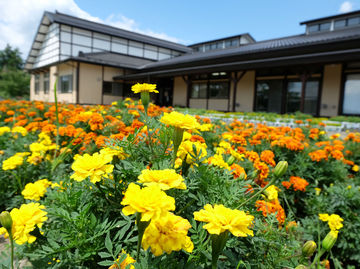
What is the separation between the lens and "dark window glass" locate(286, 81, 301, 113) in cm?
1009

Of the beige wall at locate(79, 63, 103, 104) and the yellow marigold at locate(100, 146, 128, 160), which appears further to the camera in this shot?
the beige wall at locate(79, 63, 103, 104)

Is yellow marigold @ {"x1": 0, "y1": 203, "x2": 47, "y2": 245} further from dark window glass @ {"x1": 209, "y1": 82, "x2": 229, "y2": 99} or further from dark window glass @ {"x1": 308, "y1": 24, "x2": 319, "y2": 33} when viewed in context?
dark window glass @ {"x1": 308, "y1": 24, "x2": 319, "y2": 33}

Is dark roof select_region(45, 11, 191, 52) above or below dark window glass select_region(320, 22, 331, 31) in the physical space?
above

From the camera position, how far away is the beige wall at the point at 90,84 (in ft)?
47.7

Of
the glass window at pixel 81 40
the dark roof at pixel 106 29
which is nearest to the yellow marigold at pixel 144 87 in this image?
the dark roof at pixel 106 29

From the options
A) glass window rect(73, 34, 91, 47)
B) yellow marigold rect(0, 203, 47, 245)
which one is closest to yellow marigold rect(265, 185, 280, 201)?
yellow marigold rect(0, 203, 47, 245)

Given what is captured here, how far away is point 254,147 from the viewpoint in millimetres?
2432

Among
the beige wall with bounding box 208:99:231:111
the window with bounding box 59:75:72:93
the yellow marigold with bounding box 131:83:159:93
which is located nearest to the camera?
the yellow marigold with bounding box 131:83:159:93

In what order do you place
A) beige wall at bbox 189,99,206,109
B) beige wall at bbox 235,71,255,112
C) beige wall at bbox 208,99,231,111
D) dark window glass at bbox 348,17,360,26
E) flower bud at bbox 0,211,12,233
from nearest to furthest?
flower bud at bbox 0,211,12,233, beige wall at bbox 235,71,255,112, beige wall at bbox 208,99,231,111, dark window glass at bbox 348,17,360,26, beige wall at bbox 189,99,206,109

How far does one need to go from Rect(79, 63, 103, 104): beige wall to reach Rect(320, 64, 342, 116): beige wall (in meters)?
12.2

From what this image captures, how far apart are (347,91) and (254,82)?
143 inches

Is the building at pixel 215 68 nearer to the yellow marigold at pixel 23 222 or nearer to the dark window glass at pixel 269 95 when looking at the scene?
the dark window glass at pixel 269 95

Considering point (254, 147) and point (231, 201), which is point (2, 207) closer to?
point (231, 201)

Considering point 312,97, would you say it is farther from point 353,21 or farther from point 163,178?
point 163,178
